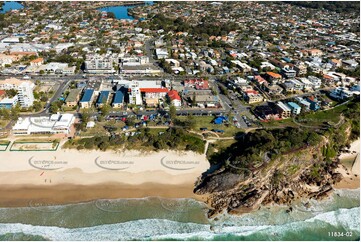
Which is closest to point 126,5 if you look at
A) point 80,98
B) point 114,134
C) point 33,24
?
point 33,24

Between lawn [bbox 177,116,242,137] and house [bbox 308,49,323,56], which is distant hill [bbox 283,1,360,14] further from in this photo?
lawn [bbox 177,116,242,137]

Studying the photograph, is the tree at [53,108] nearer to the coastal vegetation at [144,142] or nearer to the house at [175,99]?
the coastal vegetation at [144,142]

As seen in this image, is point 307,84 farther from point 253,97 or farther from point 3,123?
point 3,123

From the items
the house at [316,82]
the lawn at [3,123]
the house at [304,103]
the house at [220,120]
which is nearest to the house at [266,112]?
the house at [220,120]

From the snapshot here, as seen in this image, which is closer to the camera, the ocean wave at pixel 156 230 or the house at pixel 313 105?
the ocean wave at pixel 156 230

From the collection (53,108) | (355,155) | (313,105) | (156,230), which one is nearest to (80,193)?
(156,230)
